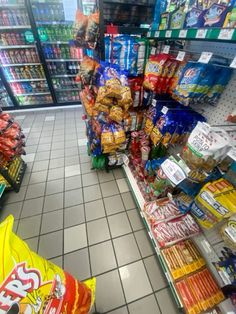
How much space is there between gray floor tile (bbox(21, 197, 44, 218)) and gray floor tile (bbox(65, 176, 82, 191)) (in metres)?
0.35

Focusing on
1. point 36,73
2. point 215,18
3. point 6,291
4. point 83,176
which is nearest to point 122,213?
point 83,176

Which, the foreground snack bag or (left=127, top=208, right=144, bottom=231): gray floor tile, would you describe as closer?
the foreground snack bag

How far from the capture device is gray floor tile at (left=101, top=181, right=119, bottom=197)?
215 cm

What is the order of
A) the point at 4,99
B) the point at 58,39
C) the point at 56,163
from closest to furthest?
the point at 56,163 → the point at 58,39 → the point at 4,99

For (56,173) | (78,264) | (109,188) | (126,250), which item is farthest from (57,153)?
(126,250)

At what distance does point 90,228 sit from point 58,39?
3.73 metres

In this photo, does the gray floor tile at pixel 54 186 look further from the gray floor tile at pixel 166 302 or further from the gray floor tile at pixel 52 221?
the gray floor tile at pixel 166 302

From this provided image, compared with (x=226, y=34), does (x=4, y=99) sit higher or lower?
lower

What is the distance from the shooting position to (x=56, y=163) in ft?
8.64

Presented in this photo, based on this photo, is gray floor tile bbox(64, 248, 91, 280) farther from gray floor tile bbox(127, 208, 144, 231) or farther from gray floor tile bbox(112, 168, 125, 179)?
gray floor tile bbox(112, 168, 125, 179)

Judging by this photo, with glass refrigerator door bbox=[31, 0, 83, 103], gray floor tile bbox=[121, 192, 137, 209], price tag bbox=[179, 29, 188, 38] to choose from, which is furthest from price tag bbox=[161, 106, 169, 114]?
glass refrigerator door bbox=[31, 0, 83, 103]

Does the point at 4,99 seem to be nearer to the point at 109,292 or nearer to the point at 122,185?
the point at 122,185

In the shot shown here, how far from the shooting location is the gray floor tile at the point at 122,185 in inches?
86.4

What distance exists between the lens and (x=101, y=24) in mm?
1412
